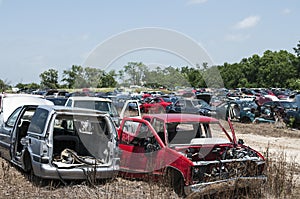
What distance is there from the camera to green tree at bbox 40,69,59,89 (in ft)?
309

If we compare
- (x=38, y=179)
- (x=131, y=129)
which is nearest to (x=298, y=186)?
(x=131, y=129)

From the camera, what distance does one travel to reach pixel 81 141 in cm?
936

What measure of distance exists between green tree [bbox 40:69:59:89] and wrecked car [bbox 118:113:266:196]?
87446 millimetres

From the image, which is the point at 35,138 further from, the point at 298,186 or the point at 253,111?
the point at 253,111

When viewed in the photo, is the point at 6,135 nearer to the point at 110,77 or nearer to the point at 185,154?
the point at 185,154

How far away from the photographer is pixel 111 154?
27.4 feet

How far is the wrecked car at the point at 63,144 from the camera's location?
7.68m

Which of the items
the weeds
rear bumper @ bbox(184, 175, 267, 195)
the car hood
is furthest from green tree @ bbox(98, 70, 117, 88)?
rear bumper @ bbox(184, 175, 267, 195)

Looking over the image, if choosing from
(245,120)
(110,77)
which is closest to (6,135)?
(110,77)

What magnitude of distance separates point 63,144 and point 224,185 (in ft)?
13.1

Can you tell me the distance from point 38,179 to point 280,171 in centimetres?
488

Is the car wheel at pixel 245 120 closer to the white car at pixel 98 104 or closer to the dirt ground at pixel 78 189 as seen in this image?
the white car at pixel 98 104

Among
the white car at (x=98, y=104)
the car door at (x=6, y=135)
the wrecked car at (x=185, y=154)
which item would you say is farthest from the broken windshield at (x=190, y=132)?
the white car at (x=98, y=104)

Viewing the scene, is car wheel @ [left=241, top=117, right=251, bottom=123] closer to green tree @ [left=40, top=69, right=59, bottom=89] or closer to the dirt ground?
the dirt ground
